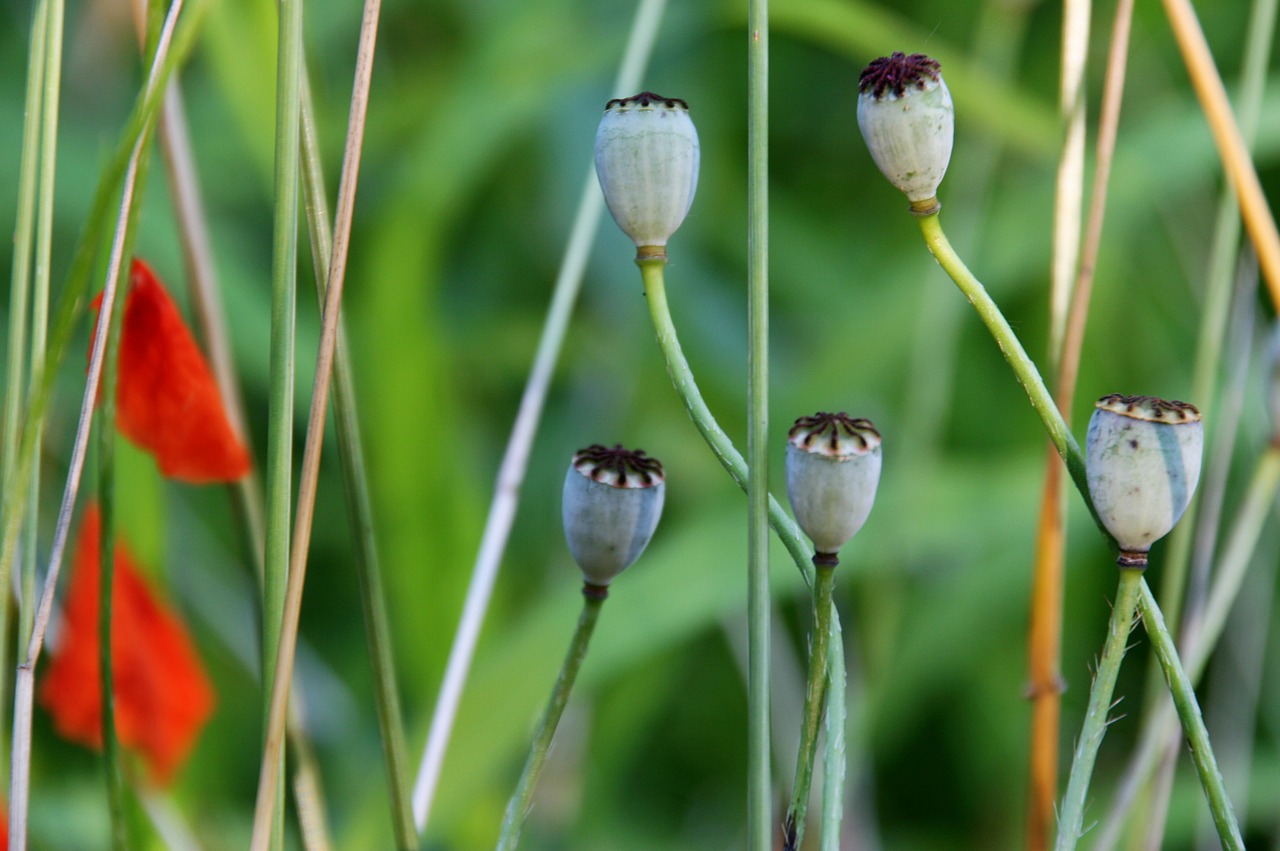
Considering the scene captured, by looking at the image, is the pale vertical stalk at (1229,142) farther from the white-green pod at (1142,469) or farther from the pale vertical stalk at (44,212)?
the pale vertical stalk at (44,212)

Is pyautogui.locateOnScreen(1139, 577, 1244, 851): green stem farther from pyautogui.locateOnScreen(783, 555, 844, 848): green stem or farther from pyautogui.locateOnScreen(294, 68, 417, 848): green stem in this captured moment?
pyautogui.locateOnScreen(294, 68, 417, 848): green stem

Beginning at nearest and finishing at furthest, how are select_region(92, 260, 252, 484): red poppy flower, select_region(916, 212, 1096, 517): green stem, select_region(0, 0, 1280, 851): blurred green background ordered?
1. select_region(916, 212, 1096, 517): green stem
2. select_region(92, 260, 252, 484): red poppy flower
3. select_region(0, 0, 1280, 851): blurred green background

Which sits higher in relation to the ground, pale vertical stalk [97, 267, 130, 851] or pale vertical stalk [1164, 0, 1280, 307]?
pale vertical stalk [1164, 0, 1280, 307]

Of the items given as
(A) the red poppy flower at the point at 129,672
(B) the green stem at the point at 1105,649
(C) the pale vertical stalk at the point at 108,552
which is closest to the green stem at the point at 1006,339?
(B) the green stem at the point at 1105,649

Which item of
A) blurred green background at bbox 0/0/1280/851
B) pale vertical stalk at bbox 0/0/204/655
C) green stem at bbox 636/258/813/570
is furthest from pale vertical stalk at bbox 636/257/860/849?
blurred green background at bbox 0/0/1280/851

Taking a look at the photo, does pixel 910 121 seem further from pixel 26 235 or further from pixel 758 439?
pixel 26 235

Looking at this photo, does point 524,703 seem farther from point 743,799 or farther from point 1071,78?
point 1071,78
